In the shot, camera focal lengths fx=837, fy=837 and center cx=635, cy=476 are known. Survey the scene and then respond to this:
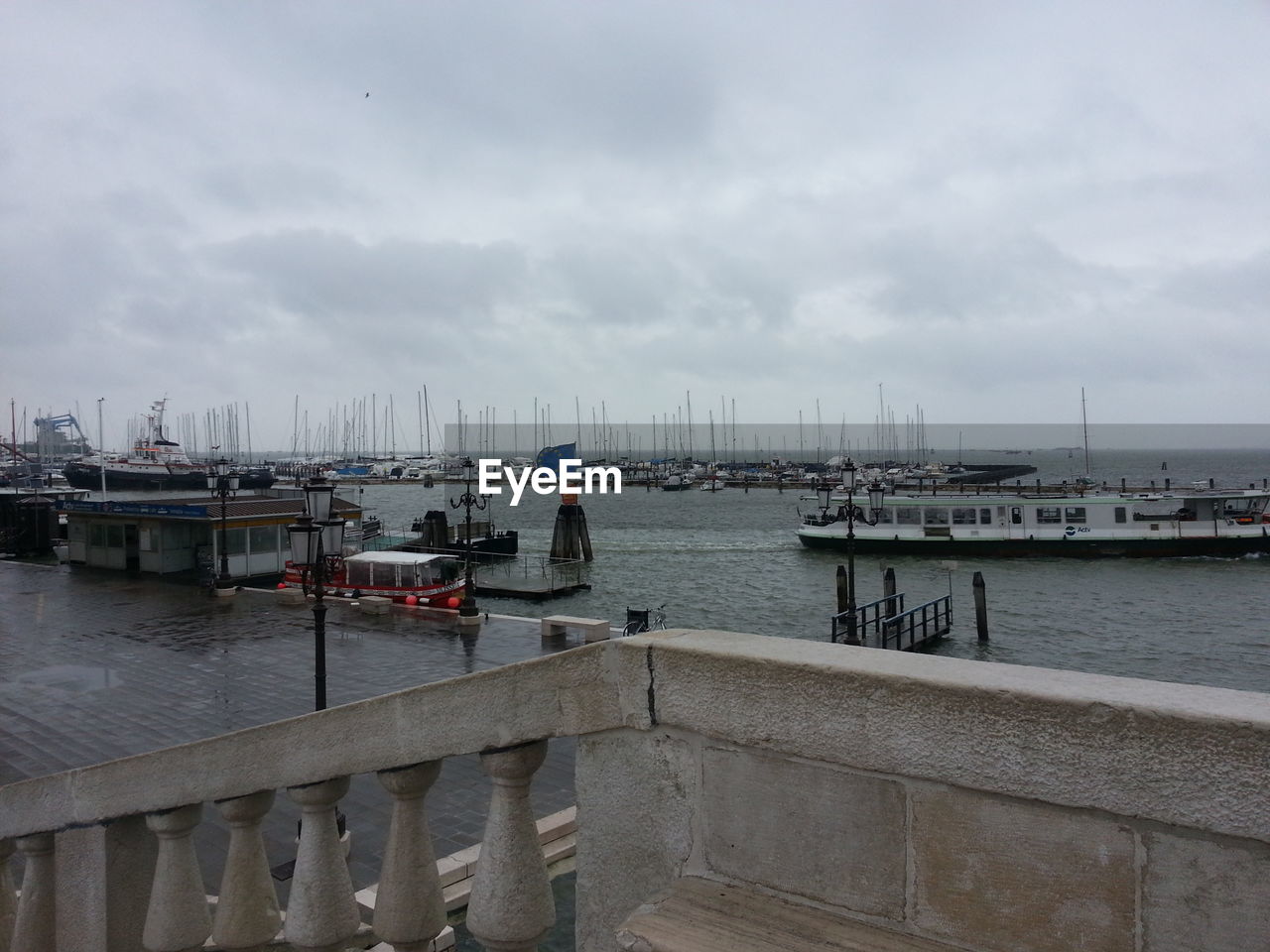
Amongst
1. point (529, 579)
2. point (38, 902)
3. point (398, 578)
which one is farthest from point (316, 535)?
point (529, 579)

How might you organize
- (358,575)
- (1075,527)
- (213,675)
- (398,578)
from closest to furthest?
(213,675) → (398,578) → (358,575) → (1075,527)

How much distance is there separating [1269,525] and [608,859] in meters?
53.7

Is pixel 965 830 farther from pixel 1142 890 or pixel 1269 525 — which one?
pixel 1269 525

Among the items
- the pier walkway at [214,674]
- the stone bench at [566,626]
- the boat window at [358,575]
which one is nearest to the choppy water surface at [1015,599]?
the boat window at [358,575]

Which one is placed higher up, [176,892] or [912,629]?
[176,892]

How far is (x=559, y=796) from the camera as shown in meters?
9.27

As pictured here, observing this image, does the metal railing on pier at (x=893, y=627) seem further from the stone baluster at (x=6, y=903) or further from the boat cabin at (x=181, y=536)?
the stone baluster at (x=6, y=903)

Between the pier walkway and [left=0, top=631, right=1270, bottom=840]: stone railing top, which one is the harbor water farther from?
[left=0, top=631, right=1270, bottom=840]: stone railing top

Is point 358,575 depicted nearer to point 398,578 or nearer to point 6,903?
point 398,578

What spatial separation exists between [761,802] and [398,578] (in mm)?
22437

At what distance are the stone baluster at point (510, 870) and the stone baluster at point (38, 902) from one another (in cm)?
197

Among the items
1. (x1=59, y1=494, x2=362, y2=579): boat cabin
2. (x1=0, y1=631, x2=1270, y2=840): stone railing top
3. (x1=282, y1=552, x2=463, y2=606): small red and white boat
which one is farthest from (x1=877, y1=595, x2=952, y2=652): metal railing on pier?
(x1=0, y1=631, x2=1270, y2=840): stone railing top

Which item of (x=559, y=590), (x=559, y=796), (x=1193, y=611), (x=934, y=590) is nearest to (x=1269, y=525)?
(x=1193, y=611)

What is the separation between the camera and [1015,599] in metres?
34.4
